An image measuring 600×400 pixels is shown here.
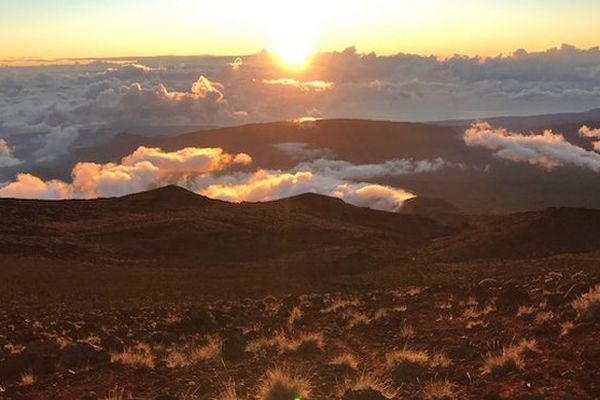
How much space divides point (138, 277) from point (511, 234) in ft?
97.3

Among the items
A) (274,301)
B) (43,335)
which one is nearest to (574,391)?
(43,335)

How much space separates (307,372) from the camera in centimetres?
1035

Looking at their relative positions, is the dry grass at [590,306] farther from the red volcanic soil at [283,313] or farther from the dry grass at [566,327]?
the dry grass at [566,327]

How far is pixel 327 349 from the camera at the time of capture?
12852 mm

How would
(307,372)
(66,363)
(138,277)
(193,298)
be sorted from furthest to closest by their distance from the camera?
(138,277)
(193,298)
(66,363)
(307,372)

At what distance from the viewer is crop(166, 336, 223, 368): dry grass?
1141 centimetres

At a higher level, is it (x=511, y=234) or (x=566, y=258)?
(x=566, y=258)

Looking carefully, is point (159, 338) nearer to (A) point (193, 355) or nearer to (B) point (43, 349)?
(B) point (43, 349)

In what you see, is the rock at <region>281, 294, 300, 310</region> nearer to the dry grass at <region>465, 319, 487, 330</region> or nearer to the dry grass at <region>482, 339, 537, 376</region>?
the dry grass at <region>465, 319, 487, 330</region>

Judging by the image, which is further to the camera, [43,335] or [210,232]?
[210,232]

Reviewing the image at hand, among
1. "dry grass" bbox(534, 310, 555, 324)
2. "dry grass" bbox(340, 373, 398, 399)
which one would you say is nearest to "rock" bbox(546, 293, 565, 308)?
"dry grass" bbox(534, 310, 555, 324)

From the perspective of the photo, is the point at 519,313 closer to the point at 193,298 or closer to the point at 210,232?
the point at 193,298

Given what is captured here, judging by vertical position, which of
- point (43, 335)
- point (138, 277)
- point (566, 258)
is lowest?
point (138, 277)

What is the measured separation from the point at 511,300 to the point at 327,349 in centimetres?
569
